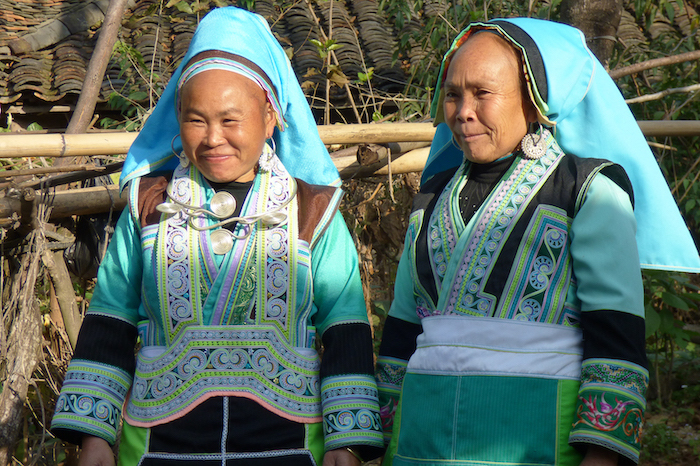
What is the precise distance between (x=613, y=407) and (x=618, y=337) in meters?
0.17

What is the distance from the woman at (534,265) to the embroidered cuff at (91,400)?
823 mm

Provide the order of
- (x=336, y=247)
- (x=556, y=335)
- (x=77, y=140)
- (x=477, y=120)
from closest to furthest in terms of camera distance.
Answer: (x=556, y=335), (x=477, y=120), (x=336, y=247), (x=77, y=140)

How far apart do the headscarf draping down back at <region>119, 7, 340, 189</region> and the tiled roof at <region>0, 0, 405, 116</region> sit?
4511mm

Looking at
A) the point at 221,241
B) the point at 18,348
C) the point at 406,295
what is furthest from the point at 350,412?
the point at 18,348

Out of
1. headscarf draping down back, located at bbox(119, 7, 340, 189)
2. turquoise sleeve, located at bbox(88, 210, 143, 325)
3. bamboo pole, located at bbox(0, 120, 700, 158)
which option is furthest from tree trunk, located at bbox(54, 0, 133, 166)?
turquoise sleeve, located at bbox(88, 210, 143, 325)

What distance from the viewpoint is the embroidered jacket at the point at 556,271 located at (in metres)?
1.77

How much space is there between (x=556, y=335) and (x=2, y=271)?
223 cm

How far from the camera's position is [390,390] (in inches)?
87.1

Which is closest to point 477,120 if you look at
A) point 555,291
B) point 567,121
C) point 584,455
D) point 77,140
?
point 567,121

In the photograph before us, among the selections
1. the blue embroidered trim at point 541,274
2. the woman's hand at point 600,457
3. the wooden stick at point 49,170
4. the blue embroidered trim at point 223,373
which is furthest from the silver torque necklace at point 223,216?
the woman's hand at point 600,457

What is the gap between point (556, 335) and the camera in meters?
1.90

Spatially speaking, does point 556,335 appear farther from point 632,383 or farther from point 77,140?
point 77,140

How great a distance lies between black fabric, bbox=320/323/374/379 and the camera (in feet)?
6.93

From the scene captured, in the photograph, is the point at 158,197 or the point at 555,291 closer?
the point at 555,291
